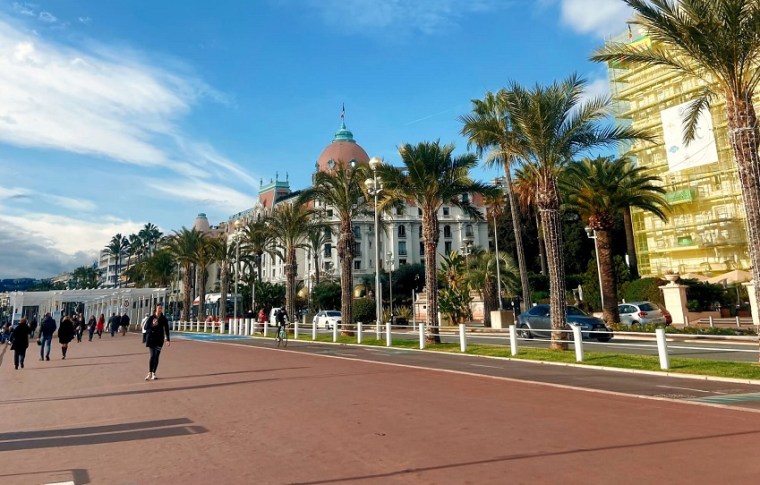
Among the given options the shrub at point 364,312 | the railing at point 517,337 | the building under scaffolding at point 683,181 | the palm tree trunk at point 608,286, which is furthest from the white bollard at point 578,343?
the shrub at point 364,312

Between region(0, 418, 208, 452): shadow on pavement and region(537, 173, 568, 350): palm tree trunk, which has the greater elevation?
region(537, 173, 568, 350): palm tree trunk

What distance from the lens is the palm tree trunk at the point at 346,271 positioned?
28.0m

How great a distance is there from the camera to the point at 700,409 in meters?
7.87

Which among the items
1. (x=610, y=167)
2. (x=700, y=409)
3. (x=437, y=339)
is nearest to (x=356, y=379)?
(x=700, y=409)

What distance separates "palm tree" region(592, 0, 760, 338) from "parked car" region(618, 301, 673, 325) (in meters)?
14.1

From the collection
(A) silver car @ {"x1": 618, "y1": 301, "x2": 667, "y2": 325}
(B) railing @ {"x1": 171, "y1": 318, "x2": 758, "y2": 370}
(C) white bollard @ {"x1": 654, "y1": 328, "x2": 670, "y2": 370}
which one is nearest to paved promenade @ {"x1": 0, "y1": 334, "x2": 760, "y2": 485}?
(C) white bollard @ {"x1": 654, "y1": 328, "x2": 670, "y2": 370}

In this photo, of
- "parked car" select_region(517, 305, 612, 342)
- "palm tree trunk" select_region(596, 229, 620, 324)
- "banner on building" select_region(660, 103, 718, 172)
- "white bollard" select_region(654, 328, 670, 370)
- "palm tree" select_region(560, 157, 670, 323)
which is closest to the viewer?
"white bollard" select_region(654, 328, 670, 370)

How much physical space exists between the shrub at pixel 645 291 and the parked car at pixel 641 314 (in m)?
7.99

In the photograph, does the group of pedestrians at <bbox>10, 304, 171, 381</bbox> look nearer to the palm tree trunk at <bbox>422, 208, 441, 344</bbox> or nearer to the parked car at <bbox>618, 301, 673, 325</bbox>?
the palm tree trunk at <bbox>422, 208, 441, 344</bbox>

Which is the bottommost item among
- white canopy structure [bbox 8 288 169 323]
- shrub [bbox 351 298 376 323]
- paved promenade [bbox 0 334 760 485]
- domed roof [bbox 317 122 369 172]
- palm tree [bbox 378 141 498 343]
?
paved promenade [bbox 0 334 760 485]

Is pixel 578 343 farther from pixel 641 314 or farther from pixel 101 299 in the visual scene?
pixel 101 299

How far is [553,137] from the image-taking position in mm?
18562

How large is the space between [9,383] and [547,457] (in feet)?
41.9

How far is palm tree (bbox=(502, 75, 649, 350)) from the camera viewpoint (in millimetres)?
18109
